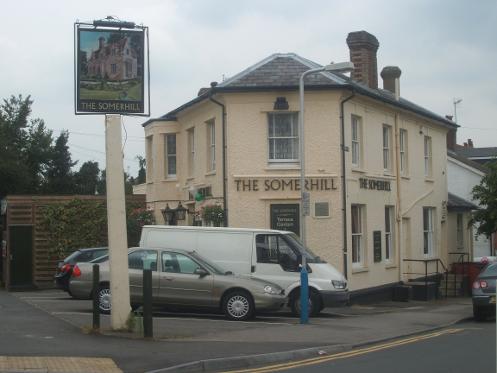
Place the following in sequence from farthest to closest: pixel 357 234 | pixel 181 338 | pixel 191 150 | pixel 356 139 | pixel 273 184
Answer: pixel 191 150 < pixel 356 139 < pixel 357 234 < pixel 273 184 < pixel 181 338

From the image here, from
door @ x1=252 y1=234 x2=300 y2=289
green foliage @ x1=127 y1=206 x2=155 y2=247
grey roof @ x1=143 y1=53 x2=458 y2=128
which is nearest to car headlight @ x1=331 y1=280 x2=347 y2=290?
door @ x1=252 y1=234 x2=300 y2=289

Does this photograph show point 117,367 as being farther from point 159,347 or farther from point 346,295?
point 346,295

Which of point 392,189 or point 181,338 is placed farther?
point 392,189

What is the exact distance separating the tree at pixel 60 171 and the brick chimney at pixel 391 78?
27.7 metres

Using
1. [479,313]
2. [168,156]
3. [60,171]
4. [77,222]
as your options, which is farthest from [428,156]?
[60,171]

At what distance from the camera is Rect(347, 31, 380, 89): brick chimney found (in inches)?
1130

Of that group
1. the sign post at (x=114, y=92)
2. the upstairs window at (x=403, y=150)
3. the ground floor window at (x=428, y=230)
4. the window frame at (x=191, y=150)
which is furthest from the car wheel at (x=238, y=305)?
the ground floor window at (x=428, y=230)

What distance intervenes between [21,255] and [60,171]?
85.8 ft

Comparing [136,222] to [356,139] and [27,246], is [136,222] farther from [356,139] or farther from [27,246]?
[356,139]

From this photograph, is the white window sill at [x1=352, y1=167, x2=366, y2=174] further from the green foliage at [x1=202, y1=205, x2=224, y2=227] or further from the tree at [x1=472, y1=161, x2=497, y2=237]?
the tree at [x1=472, y1=161, x2=497, y2=237]

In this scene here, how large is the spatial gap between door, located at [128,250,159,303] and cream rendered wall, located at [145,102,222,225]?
21.2 ft

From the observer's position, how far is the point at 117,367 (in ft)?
36.7

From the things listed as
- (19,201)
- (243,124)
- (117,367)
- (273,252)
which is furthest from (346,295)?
(19,201)

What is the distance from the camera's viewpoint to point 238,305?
17906 millimetres
